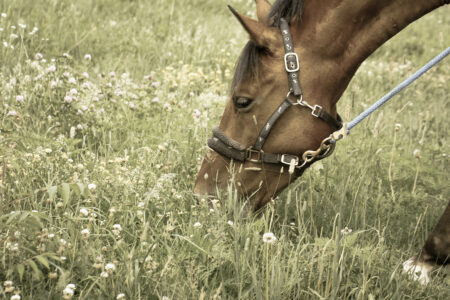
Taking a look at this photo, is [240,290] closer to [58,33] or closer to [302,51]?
[302,51]

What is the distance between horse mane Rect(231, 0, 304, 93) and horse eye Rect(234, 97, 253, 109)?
2.7 inches

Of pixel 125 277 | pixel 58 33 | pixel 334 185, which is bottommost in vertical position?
pixel 125 277

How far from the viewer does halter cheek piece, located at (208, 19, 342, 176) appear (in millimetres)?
3109

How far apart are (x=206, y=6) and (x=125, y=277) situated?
6.63m

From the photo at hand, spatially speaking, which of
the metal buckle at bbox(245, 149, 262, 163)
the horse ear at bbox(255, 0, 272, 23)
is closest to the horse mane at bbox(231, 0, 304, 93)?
the horse ear at bbox(255, 0, 272, 23)

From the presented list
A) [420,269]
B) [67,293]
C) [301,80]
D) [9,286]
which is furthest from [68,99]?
[420,269]

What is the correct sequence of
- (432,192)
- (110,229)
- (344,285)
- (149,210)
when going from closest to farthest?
(344,285)
(110,229)
(149,210)
(432,192)

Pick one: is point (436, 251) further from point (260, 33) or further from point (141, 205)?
point (141, 205)

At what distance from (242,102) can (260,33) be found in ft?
1.38

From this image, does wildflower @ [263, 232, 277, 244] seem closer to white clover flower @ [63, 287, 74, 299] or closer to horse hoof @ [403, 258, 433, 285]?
white clover flower @ [63, 287, 74, 299]

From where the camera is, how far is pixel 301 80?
313 cm

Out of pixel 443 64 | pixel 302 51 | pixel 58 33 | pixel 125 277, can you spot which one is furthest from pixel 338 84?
pixel 443 64

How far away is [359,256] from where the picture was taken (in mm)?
2770

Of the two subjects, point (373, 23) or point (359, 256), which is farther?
point (373, 23)
